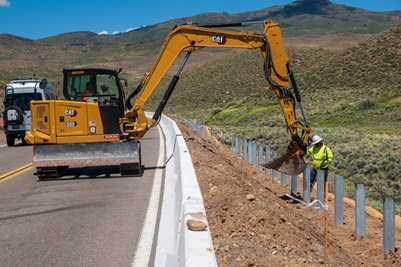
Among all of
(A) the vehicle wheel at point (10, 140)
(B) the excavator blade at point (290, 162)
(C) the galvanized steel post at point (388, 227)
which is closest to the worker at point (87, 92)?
(B) the excavator blade at point (290, 162)

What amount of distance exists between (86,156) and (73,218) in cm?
483

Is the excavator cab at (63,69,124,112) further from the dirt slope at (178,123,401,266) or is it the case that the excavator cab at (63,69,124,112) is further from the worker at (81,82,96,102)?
the dirt slope at (178,123,401,266)

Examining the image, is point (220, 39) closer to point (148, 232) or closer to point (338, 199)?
point (338, 199)

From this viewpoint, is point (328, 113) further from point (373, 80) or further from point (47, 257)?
point (47, 257)

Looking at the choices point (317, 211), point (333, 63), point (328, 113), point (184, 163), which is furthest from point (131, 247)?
point (333, 63)

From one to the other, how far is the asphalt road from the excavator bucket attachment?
308mm

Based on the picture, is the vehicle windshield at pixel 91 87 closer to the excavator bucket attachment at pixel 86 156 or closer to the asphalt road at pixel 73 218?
the excavator bucket attachment at pixel 86 156

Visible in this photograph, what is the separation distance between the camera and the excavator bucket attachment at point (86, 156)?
13.0m

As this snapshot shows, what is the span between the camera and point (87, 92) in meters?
14.2

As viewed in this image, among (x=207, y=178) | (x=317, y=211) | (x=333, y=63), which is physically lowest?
(x=317, y=211)

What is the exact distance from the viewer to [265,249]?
6547 mm

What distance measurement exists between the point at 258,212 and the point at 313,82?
59.0 metres

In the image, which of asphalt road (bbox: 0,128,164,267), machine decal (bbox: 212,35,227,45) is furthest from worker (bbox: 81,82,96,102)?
machine decal (bbox: 212,35,227,45)

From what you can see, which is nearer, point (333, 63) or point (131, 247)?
point (131, 247)
